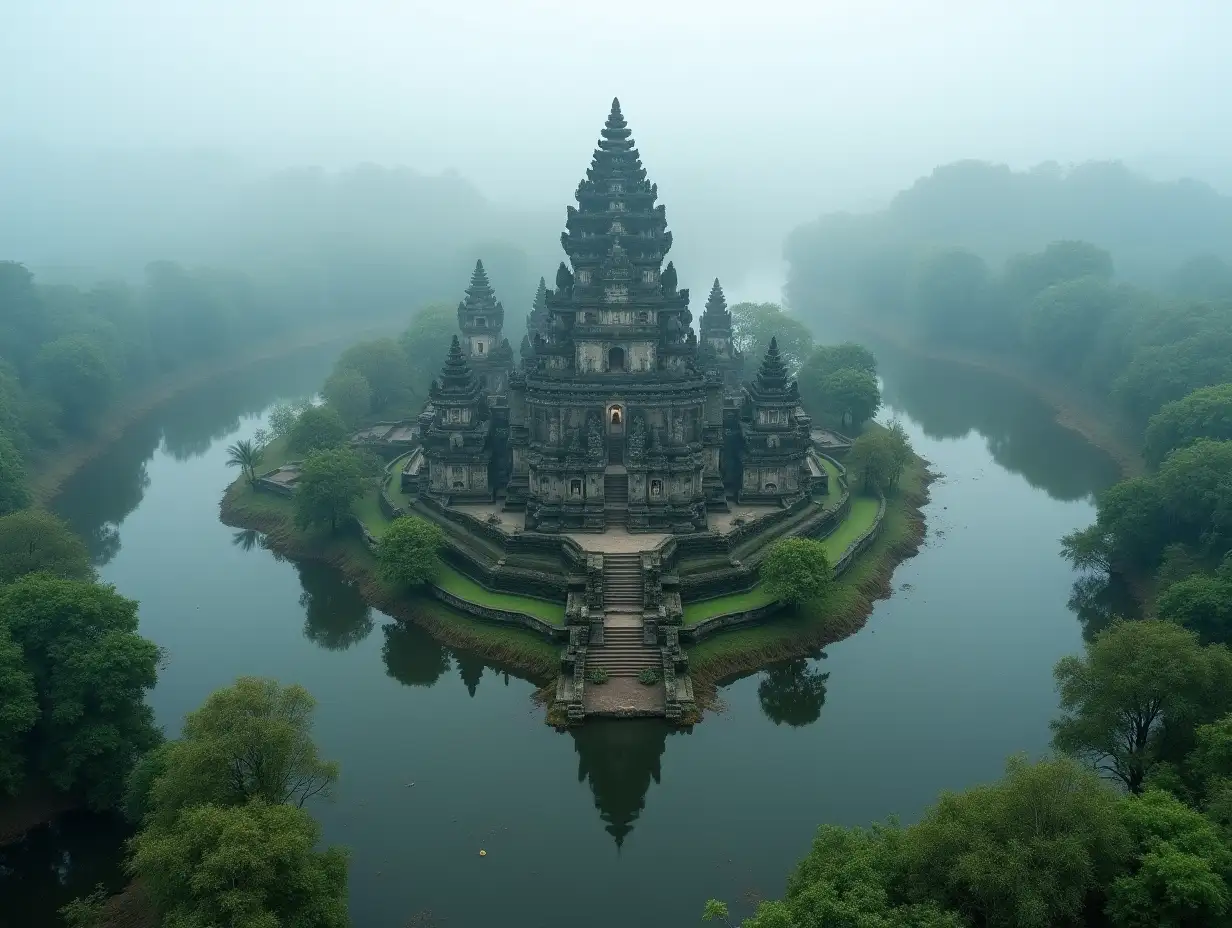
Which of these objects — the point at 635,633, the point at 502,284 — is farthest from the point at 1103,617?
the point at 502,284

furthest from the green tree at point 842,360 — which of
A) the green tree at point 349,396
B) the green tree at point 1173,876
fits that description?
the green tree at point 1173,876

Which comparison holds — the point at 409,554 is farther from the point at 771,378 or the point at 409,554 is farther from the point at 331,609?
the point at 771,378

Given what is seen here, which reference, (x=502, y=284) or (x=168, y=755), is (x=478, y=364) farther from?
(x=502, y=284)

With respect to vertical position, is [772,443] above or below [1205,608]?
above

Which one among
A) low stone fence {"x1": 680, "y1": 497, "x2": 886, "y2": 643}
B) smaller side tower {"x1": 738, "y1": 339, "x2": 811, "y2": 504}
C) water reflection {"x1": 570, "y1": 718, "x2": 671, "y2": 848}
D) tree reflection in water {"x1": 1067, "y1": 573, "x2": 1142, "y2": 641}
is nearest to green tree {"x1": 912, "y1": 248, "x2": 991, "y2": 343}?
smaller side tower {"x1": 738, "y1": 339, "x2": 811, "y2": 504}

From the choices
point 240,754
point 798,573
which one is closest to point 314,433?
point 798,573

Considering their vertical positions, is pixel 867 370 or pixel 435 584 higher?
pixel 867 370

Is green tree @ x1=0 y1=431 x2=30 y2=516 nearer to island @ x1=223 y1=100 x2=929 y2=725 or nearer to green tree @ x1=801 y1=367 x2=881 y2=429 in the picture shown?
island @ x1=223 y1=100 x2=929 y2=725
